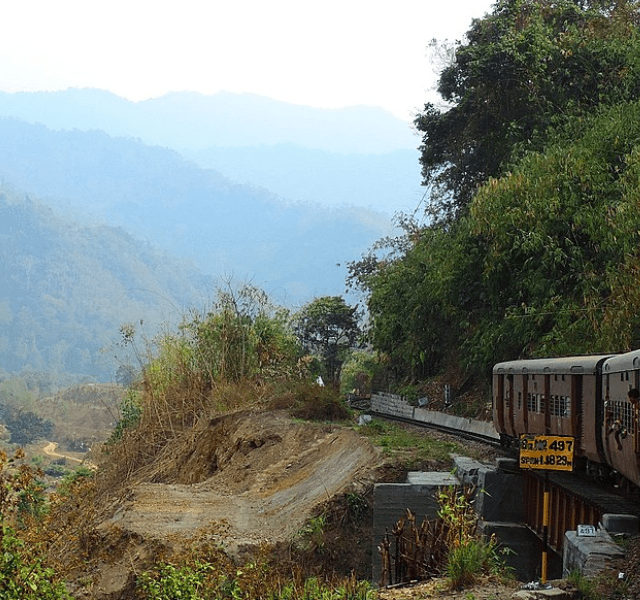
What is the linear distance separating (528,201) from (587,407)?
12.1m

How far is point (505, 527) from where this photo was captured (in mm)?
13320

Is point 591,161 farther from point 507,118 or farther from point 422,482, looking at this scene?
point 422,482

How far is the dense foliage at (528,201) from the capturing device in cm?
2333

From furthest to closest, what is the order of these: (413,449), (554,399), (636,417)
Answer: (413,449) < (554,399) < (636,417)

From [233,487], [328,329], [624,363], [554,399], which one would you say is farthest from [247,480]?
[328,329]

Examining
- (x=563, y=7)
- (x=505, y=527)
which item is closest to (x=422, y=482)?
(x=505, y=527)

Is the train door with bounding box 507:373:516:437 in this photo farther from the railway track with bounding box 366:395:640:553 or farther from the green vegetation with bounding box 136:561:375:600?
the green vegetation with bounding box 136:561:375:600

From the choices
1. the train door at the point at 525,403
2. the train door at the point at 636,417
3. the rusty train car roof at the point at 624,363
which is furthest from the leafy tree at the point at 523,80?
the train door at the point at 636,417

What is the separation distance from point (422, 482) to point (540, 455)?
4.69 m

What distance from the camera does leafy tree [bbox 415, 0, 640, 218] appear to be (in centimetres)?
3206

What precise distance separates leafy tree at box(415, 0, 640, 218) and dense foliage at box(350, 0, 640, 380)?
0.06 metres

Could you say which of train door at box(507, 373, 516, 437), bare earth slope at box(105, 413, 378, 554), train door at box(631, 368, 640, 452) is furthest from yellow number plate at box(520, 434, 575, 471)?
train door at box(507, 373, 516, 437)

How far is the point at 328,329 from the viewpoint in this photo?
180 ft

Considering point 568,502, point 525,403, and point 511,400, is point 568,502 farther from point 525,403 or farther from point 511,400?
point 511,400
